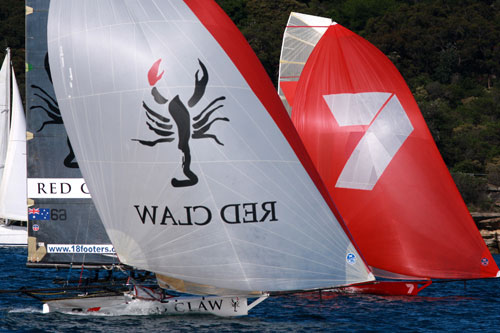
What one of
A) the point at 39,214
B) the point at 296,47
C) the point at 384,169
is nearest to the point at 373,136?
the point at 384,169

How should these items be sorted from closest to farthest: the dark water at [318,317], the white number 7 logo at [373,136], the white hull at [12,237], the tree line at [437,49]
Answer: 1. the dark water at [318,317]
2. the white number 7 logo at [373,136]
3. the white hull at [12,237]
4. the tree line at [437,49]

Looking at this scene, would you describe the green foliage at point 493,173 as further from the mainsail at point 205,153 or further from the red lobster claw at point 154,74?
the red lobster claw at point 154,74

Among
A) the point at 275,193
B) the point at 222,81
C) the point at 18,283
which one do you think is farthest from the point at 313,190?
the point at 18,283

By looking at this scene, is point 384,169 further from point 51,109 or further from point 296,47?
point 296,47

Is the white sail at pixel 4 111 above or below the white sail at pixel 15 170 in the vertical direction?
above

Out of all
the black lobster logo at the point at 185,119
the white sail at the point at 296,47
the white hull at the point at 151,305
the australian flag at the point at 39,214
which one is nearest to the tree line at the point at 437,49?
the white sail at the point at 296,47

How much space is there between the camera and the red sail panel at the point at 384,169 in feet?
68.5

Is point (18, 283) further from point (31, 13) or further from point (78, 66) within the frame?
point (78, 66)

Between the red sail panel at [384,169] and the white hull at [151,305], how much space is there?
224 inches

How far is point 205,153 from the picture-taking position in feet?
50.8

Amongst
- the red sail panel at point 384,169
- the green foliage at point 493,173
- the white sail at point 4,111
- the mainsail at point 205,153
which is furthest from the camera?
the green foliage at point 493,173

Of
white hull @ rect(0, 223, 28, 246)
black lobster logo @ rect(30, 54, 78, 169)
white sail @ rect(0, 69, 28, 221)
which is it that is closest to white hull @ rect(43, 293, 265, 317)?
black lobster logo @ rect(30, 54, 78, 169)

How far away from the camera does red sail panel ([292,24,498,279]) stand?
2088 centimetres

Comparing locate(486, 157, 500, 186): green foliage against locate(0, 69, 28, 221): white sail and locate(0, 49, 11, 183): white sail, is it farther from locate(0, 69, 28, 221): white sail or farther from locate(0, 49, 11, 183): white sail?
locate(0, 49, 11, 183): white sail
